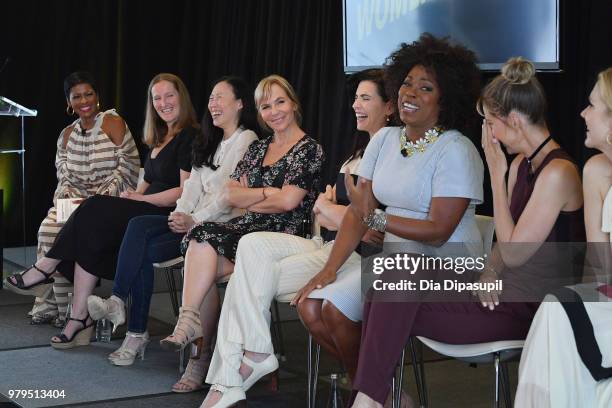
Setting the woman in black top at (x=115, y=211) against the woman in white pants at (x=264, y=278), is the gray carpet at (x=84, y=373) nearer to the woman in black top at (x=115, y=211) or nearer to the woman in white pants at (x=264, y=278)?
the woman in black top at (x=115, y=211)

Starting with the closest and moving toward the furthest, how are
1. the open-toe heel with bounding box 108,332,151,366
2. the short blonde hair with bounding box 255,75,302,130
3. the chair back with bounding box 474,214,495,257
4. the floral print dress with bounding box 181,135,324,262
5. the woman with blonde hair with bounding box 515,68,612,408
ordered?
the woman with blonde hair with bounding box 515,68,612,408, the chair back with bounding box 474,214,495,257, the floral print dress with bounding box 181,135,324,262, the short blonde hair with bounding box 255,75,302,130, the open-toe heel with bounding box 108,332,151,366

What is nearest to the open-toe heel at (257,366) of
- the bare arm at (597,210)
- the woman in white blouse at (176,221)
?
the woman in white blouse at (176,221)

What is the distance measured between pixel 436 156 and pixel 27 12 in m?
5.50

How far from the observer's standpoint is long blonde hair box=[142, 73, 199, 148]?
16.4ft

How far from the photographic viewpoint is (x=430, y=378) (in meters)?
4.20

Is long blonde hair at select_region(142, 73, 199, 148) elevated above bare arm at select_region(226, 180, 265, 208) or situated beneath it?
elevated above

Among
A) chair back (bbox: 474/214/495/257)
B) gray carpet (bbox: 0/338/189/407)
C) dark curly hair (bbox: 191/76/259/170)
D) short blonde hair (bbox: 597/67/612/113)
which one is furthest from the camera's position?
dark curly hair (bbox: 191/76/259/170)

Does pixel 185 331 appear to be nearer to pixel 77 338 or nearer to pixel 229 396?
pixel 229 396

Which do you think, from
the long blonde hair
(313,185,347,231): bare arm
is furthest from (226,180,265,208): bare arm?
the long blonde hair

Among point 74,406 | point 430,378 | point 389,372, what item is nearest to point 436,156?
point 389,372

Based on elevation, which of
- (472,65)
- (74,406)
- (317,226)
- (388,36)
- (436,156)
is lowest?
(74,406)

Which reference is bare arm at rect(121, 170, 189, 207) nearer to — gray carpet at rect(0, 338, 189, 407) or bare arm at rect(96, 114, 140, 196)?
bare arm at rect(96, 114, 140, 196)

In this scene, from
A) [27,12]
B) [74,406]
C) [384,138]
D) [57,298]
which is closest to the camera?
[384,138]

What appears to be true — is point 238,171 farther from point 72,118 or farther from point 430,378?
point 72,118
